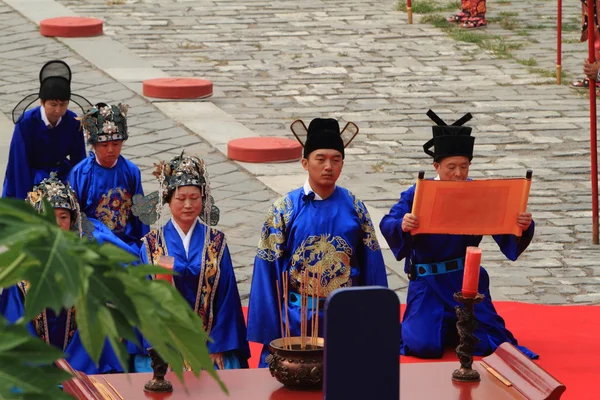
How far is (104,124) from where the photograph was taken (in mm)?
6590

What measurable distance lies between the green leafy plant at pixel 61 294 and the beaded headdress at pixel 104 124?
532cm

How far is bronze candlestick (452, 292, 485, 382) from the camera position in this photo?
3.71 metres

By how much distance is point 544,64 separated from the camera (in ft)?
43.5

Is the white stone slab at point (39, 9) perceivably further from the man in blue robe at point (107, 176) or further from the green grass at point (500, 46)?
the man in blue robe at point (107, 176)

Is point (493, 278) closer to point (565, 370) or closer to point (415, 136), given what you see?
point (565, 370)

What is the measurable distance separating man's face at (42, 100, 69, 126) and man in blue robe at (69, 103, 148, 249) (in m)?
0.48

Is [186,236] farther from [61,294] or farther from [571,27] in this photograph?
[571,27]

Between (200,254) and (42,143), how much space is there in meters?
2.33

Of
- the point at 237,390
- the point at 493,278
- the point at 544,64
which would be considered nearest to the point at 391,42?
the point at 544,64

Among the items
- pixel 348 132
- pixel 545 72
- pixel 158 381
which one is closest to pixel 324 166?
pixel 348 132

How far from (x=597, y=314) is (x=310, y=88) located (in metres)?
6.05

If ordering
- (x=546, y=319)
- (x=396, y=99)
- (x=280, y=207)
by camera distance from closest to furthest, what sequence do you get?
(x=280, y=207), (x=546, y=319), (x=396, y=99)

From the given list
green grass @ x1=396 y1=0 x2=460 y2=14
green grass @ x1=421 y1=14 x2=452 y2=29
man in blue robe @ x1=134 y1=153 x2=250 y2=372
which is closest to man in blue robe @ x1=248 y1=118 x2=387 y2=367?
man in blue robe @ x1=134 y1=153 x2=250 y2=372

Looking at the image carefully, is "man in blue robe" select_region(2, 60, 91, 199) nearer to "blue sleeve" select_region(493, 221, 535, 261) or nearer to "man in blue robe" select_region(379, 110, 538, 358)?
"man in blue robe" select_region(379, 110, 538, 358)
